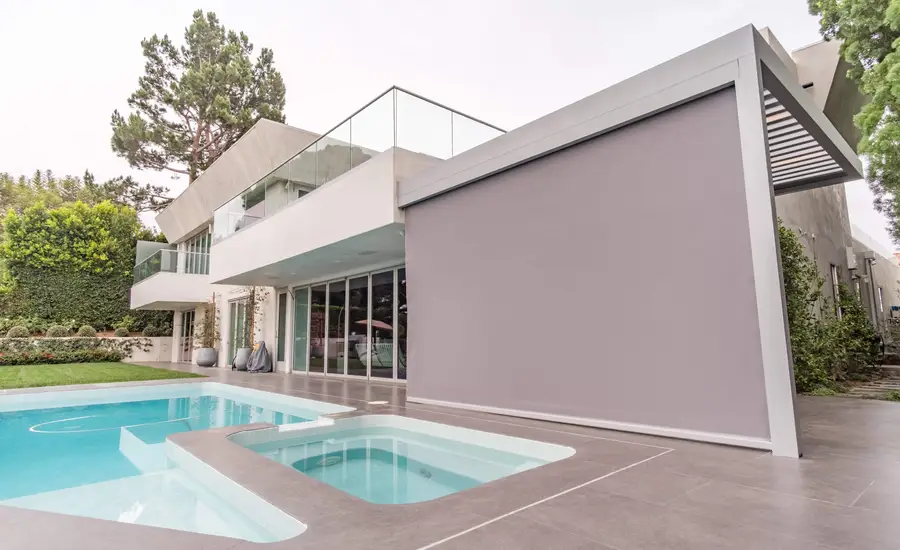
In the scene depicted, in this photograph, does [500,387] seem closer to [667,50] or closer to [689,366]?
[689,366]

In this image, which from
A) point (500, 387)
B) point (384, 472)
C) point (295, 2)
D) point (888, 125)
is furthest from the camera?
point (295, 2)

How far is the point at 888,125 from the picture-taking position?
6.90 m

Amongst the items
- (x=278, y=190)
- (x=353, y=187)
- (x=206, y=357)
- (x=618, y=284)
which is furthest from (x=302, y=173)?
(x=206, y=357)

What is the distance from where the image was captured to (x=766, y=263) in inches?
139

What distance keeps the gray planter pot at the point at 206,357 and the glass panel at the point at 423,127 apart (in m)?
13.2

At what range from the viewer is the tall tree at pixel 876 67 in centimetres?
670

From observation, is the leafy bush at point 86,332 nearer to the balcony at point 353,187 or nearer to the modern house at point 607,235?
the balcony at point 353,187

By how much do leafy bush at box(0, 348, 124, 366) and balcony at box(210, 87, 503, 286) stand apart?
10367 millimetres

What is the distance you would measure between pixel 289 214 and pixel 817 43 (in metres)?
11.4

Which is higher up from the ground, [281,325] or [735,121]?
[735,121]

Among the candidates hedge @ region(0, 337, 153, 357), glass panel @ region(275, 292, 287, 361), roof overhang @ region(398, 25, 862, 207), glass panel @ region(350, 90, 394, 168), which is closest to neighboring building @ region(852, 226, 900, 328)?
roof overhang @ region(398, 25, 862, 207)

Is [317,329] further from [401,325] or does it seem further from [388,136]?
[388,136]

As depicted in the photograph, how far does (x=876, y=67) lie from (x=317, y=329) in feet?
39.7

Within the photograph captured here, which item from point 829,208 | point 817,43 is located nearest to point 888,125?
point 817,43
